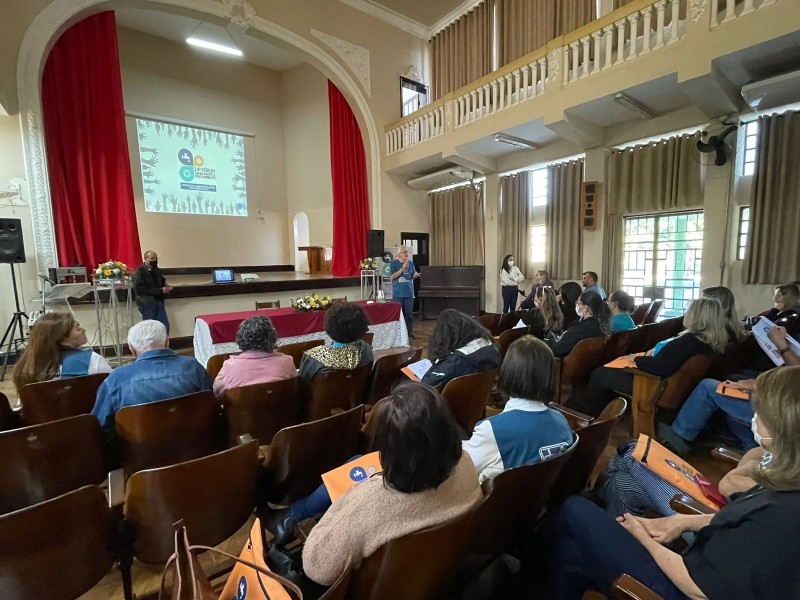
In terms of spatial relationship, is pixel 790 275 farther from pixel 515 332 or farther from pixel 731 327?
pixel 515 332

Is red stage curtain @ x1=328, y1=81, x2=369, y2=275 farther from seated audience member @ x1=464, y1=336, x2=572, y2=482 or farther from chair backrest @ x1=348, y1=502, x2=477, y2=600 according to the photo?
chair backrest @ x1=348, y1=502, x2=477, y2=600

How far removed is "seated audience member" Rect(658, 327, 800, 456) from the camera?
2150 mm

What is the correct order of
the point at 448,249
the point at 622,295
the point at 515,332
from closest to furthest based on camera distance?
the point at 515,332
the point at 622,295
the point at 448,249

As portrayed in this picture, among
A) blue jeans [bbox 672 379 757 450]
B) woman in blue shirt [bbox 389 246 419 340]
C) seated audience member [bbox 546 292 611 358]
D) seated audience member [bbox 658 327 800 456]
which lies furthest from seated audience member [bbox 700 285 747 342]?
woman in blue shirt [bbox 389 246 419 340]

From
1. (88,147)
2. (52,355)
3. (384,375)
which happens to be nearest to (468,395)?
(384,375)

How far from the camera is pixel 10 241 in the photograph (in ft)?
14.1

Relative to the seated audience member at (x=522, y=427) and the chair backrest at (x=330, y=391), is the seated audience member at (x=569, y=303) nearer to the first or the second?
the chair backrest at (x=330, y=391)

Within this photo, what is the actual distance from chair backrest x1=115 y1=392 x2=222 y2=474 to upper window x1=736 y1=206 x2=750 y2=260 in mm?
5895

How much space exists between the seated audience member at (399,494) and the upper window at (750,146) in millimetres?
5754

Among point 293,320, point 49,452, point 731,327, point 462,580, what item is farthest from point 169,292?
point 731,327

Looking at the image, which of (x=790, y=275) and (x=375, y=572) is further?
(x=790, y=275)

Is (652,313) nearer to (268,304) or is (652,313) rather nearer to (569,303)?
(569,303)

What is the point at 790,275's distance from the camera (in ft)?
14.1

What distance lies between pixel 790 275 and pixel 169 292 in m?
7.46
